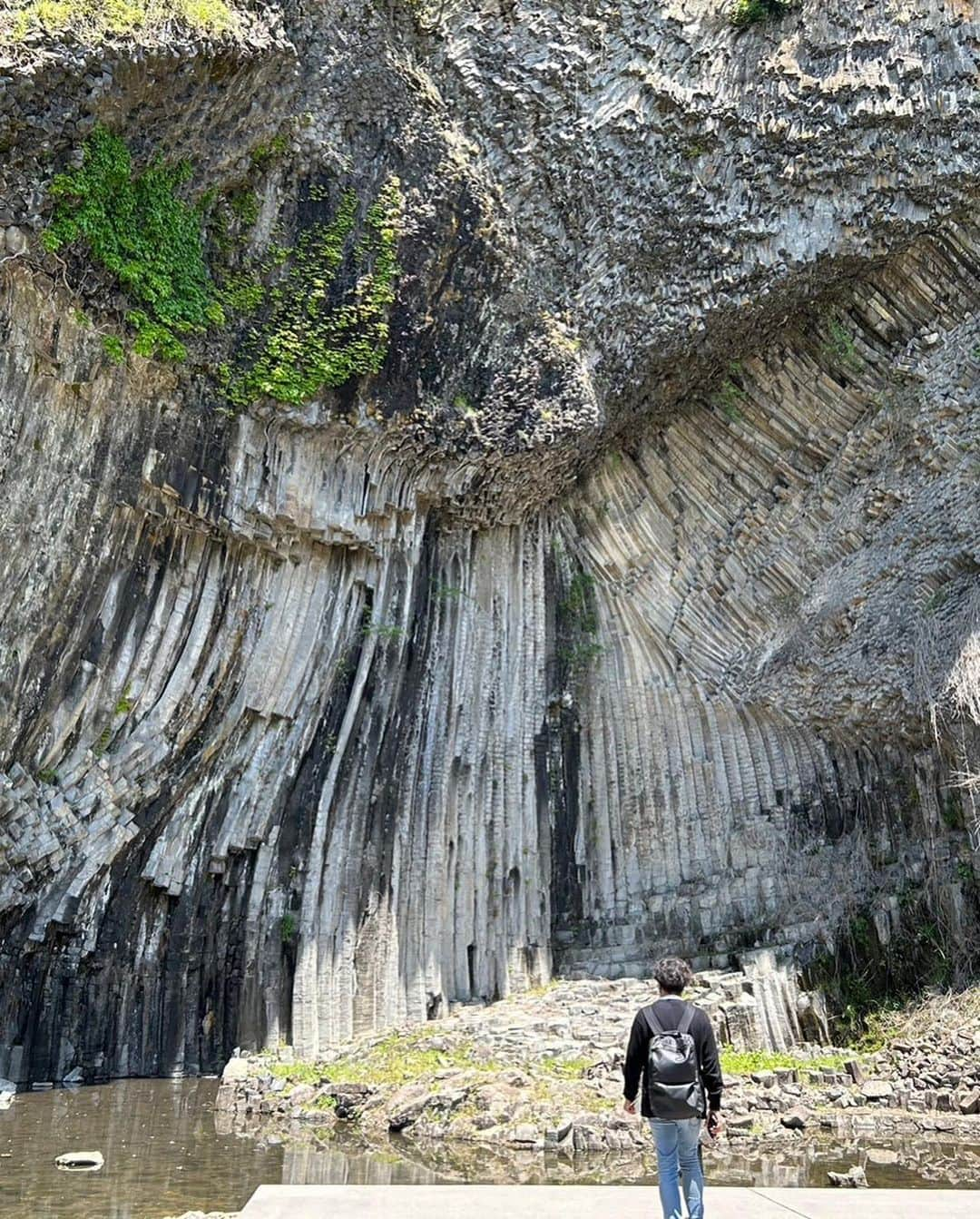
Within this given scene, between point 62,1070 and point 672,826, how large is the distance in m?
7.71

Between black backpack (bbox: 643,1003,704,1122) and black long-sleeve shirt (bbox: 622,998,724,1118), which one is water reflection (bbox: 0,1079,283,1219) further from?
black backpack (bbox: 643,1003,704,1122)

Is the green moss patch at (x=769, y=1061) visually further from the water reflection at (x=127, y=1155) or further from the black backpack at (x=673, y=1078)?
the black backpack at (x=673, y=1078)

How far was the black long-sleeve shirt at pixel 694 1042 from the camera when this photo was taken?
511 centimetres

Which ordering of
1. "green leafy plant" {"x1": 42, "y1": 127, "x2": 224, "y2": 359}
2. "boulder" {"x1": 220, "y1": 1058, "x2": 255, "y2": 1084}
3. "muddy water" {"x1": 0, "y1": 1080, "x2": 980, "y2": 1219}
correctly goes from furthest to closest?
"boulder" {"x1": 220, "y1": 1058, "x2": 255, "y2": 1084} → "green leafy plant" {"x1": 42, "y1": 127, "x2": 224, "y2": 359} → "muddy water" {"x1": 0, "y1": 1080, "x2": 980, "y2": 1219}

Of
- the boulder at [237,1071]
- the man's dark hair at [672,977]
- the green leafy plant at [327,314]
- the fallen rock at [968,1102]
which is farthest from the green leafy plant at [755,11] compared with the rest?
the boulder at [237,1071]

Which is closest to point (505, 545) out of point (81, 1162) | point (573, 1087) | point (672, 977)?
point (573, 1087)

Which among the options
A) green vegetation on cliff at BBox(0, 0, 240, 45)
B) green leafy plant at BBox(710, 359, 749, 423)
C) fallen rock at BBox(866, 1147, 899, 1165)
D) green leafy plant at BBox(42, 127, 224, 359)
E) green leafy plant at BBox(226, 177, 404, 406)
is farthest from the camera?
green leafy plant at BBox(710, 359, 749, 423)

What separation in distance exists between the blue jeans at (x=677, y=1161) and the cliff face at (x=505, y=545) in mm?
8187

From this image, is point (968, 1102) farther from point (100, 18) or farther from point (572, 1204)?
point (100, 18)

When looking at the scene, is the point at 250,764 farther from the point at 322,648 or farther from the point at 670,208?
the point at 670,208

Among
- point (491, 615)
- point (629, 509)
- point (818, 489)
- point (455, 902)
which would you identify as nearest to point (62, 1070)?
point (455, 902)

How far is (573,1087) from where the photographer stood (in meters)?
10.7

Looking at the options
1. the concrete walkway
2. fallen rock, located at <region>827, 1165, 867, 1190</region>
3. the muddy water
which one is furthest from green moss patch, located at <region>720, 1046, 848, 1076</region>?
the concrete walkway

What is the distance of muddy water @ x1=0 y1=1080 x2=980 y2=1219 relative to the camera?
22.8ft
